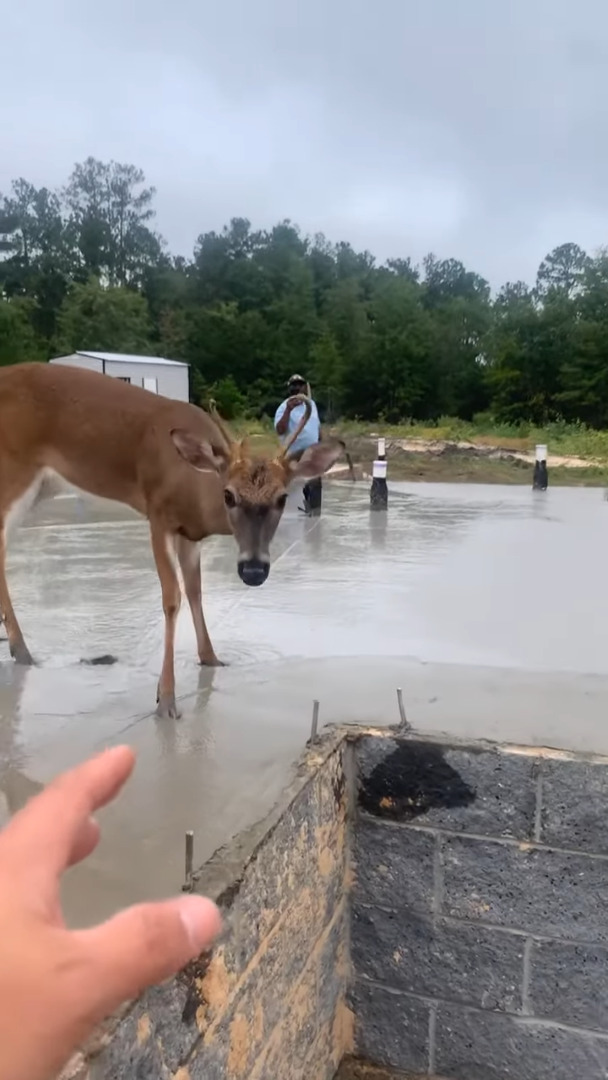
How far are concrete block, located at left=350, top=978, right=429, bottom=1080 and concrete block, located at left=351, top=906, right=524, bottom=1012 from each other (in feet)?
0.21

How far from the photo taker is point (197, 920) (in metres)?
0.93

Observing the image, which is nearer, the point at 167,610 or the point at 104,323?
the point at 167,610

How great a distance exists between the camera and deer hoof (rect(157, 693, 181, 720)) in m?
4.41

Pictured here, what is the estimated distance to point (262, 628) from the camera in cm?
597

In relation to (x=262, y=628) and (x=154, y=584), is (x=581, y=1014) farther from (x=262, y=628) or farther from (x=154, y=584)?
(x=154, y=584)

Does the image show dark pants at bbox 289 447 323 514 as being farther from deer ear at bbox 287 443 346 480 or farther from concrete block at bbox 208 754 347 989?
concrete block at bbox 208 754 347 989

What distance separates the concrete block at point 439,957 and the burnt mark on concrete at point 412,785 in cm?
47

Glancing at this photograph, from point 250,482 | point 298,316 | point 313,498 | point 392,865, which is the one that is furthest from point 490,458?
point 298,316

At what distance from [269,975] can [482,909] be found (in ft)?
3.71

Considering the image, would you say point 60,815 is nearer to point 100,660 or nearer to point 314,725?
point 314,725

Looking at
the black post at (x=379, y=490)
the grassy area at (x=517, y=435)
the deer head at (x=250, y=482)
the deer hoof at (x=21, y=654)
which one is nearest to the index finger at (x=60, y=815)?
the deer head at (x=250, y=482)

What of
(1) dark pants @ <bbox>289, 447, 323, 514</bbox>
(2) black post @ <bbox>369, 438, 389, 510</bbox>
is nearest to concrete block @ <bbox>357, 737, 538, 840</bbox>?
(1) dark pants @ <bbox>289, 447, 323, 514</bbox>

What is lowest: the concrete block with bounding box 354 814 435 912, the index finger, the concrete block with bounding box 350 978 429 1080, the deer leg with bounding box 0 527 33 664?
the concrete block with bounding box 350 978 429 1080

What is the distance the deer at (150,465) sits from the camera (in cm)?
471
